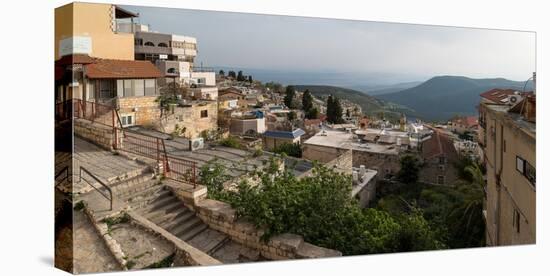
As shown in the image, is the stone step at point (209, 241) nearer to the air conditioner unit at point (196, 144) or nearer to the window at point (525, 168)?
the air conditioner unit at point (196, 144)

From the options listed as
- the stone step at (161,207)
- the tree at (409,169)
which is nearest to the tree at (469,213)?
the tree at (409,169)

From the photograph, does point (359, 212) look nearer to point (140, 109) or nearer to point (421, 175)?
point (421, 175)

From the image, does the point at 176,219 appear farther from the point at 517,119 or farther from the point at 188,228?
the point at 517,119

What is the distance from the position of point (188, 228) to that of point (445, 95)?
3442 millimetres

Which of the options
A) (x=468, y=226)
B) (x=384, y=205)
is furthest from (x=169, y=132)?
(x=468, y=226)

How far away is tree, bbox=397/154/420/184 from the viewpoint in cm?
612

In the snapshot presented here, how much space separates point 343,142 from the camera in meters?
5.96

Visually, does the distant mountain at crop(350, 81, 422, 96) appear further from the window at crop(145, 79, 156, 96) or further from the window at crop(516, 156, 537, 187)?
the window at crop(145, 79, 156, 96)

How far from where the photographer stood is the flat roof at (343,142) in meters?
Result: 5.84

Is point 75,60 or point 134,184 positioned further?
Result: point 134,184

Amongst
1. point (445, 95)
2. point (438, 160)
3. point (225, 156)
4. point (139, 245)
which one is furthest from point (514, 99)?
point (139, 245)

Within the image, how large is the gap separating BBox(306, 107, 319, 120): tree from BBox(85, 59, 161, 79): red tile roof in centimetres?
175

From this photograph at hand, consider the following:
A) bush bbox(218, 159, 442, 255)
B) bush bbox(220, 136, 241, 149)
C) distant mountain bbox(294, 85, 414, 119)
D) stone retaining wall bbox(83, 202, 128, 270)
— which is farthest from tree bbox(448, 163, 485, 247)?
stone retaining wall bbox(83, 202, 128, 270)

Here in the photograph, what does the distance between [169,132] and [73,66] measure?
1.18 meters
